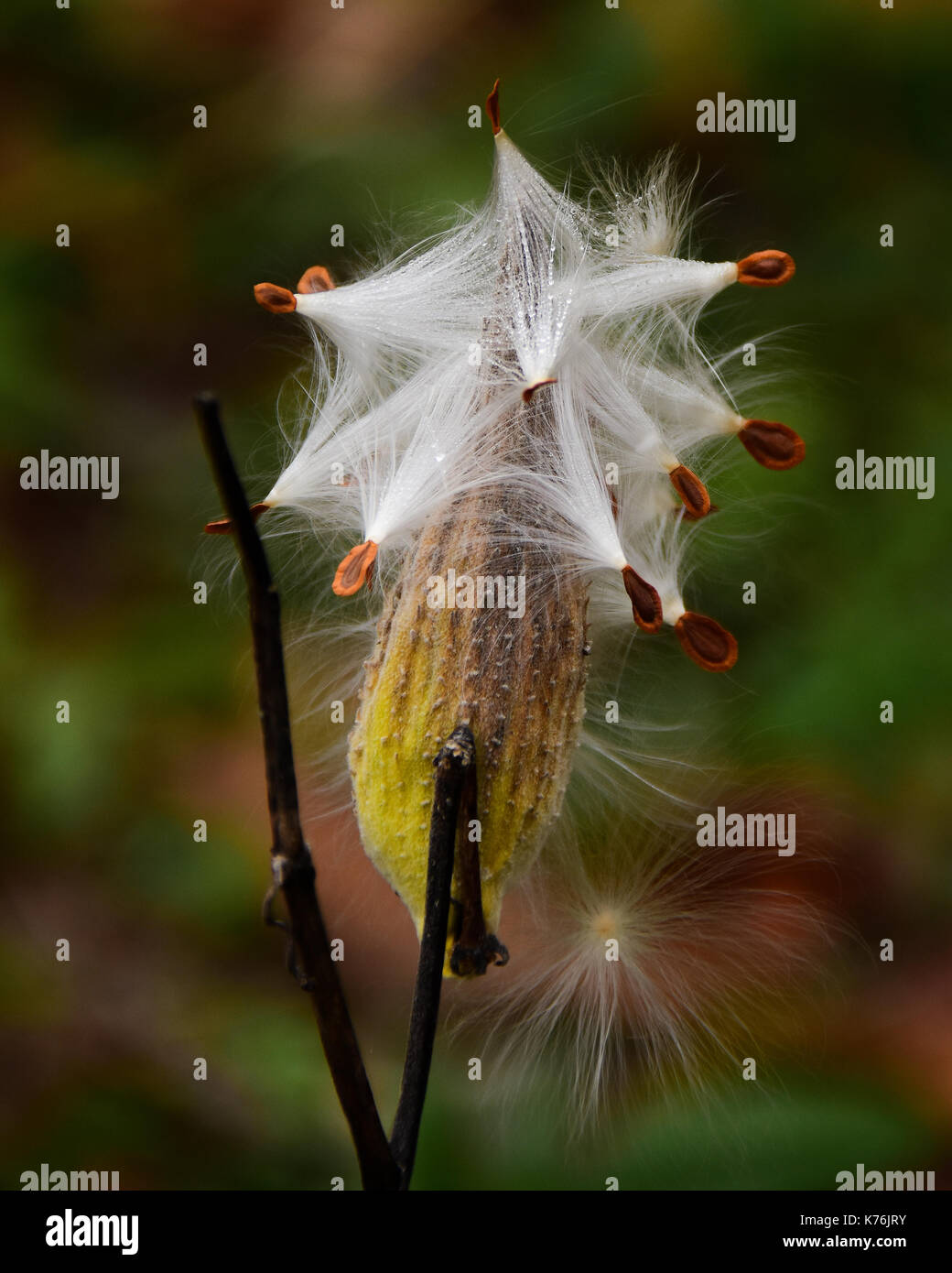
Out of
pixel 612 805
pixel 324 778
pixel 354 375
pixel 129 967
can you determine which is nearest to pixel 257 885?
pixel 129 967

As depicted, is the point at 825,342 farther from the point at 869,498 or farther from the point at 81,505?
the point at 81,505

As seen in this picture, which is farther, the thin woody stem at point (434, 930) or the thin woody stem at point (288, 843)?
the thin woody stem at point (434, 930)

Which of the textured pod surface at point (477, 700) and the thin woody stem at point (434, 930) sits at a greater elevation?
the textured pod surface at point (477, 700)

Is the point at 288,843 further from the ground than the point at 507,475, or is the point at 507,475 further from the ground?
the point at 507,475

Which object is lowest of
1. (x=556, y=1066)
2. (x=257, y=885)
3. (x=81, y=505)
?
(x=556, y=1066)
